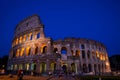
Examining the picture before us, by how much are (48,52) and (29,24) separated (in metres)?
13.4

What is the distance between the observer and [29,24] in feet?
124

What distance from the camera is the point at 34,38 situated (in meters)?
34.3

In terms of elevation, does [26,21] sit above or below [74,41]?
above

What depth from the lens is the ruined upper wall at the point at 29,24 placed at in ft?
116

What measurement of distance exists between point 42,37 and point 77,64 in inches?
487

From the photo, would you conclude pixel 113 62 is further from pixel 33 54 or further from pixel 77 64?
pixel 33 54

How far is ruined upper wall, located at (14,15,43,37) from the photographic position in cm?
3528

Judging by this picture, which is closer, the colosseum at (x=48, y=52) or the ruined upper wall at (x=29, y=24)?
the colosseum at (x=48, y=52)

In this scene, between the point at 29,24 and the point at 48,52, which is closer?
the point at 48,52

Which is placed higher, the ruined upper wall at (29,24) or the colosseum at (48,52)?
the ruined upper wall at (29,24)

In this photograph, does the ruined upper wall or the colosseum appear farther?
the ruined upper wall

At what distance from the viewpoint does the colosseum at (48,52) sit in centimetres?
3036

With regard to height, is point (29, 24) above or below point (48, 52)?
above

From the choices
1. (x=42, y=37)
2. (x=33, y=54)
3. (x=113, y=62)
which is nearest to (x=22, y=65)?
(x=33, y=54)
